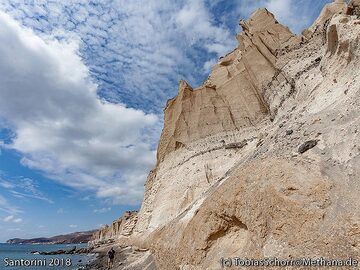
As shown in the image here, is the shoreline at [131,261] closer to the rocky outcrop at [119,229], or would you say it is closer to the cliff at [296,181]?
the cliff at [296,181]

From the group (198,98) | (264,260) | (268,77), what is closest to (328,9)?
(268,77)

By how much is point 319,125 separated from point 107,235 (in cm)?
12085

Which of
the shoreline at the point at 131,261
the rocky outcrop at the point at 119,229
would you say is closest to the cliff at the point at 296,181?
the shoreline at the point at 131,261

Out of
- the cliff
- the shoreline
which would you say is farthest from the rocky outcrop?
the cliff

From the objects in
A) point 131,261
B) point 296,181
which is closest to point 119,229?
point 131,261

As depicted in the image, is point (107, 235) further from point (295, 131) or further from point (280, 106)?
point (295, 131)

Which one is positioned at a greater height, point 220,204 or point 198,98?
Answer: point 198,98

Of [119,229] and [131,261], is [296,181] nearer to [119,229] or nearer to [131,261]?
[131,261]

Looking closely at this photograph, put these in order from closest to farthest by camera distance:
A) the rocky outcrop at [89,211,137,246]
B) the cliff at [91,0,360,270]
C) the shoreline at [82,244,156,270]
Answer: the cliff at [91,0,360,270]
the shoreline at [82,244,156,270]
the rocky outcrop at [89,211,137,246]

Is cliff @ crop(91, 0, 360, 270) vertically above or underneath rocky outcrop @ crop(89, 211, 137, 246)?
underneath

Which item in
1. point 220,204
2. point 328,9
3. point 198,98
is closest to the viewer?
point 220,204

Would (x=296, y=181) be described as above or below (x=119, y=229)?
below

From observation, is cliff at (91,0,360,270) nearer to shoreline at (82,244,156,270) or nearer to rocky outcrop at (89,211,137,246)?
shoreline at (82,244,156,270)

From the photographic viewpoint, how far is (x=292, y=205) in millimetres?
8578
